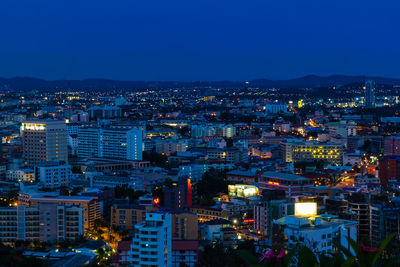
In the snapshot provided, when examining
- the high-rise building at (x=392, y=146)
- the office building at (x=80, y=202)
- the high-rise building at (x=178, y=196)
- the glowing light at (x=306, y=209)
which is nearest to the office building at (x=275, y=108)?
the high-rise building at (x=392, y=146)

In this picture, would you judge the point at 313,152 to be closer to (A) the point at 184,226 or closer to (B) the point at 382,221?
(B) the point at 382,221

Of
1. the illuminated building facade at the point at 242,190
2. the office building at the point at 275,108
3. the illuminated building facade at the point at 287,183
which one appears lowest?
the illuminated building facade at the point at 242,190

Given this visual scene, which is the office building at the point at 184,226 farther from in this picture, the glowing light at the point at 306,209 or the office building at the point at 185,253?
the glowing light at the point at 306,209

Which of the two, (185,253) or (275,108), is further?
(275,108)

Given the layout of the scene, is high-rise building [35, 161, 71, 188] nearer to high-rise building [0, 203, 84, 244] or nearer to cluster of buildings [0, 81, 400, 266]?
cluster of buildings [0, 81, 400, 266]

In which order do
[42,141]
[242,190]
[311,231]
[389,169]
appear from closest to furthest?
[311,231] < [242,190] < [389,169] < [42,141]

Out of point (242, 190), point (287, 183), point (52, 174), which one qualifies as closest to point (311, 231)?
point (242, 190)
